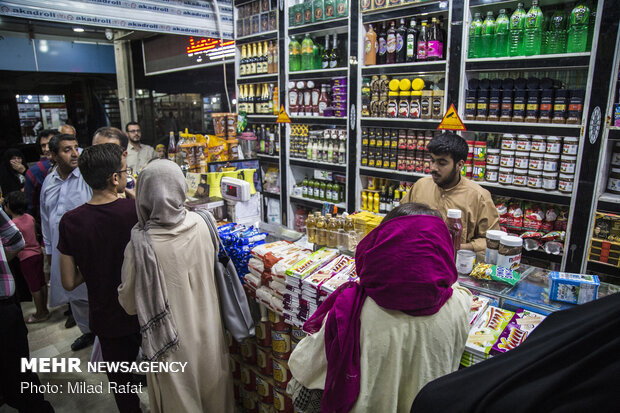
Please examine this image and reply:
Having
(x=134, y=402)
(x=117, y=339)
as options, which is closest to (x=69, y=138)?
(x=117, y=339)

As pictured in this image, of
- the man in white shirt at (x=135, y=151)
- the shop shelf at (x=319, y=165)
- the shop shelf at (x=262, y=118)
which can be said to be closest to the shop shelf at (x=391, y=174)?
the shop shelf at (x=319, y=165)

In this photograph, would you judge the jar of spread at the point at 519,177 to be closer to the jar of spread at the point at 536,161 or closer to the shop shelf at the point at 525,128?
the jar of spread at the point at 536,161

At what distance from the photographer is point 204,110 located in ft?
23.2

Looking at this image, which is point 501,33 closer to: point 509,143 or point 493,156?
point 509,143

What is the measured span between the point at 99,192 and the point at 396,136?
290 cm

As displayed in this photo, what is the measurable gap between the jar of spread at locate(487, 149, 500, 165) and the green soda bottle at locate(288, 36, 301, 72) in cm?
257

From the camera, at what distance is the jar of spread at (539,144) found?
324 cm

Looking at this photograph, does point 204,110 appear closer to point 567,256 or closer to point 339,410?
point 567,256

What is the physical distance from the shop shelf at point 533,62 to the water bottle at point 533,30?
0.28ft

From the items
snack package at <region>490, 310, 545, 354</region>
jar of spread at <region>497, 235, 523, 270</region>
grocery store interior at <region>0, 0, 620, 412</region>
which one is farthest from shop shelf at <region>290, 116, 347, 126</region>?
snack package at <region>490, 310, 545, 354</region>

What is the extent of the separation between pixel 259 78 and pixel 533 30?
331 cm

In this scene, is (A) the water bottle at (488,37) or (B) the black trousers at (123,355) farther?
(A) the water bottle at (488,37)

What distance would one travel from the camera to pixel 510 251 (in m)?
1.92

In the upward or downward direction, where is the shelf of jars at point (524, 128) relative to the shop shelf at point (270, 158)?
upward
